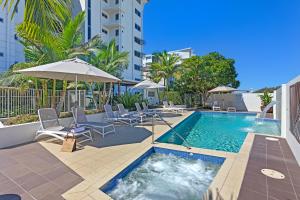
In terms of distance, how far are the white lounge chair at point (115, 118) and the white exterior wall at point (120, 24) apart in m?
16.0

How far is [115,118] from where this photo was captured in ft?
32.0

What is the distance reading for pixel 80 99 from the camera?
1081cm

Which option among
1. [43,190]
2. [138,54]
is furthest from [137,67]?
[43,190]

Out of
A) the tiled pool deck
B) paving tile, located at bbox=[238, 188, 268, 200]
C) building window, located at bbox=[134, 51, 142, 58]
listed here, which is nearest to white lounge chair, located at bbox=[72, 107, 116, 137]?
the tiled pool deck

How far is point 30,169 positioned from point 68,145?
1402 mm

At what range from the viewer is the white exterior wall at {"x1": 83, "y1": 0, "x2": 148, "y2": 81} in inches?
1045

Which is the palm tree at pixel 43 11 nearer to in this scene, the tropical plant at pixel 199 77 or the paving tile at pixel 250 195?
the paving tile at pixel 250 195

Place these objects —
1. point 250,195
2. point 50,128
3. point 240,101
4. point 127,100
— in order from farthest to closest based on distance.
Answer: point 240,101
point 127,100
point 50,128
point 250,195

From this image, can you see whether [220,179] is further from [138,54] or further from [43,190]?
[138,54]

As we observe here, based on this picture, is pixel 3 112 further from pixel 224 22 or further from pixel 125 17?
pixel 125 17

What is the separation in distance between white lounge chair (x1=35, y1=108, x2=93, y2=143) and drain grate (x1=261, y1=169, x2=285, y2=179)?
5.45 metres

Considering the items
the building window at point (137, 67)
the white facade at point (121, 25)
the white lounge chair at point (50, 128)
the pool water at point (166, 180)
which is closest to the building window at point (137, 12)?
the white facade at point (121, 25)

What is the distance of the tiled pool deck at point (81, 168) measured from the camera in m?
3.32

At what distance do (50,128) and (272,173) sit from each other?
6931 millimetres
